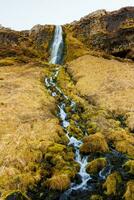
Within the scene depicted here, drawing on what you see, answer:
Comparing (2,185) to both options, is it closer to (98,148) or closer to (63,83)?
(98,148)

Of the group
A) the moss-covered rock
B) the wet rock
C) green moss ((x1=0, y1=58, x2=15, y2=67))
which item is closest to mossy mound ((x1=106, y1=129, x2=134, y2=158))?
the wet rock

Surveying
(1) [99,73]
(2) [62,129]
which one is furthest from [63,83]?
(2) [62,129]

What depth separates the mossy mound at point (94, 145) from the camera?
1502 inches

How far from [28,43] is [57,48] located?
11.3 metres

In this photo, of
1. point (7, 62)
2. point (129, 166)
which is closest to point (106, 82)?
point (7, 62)

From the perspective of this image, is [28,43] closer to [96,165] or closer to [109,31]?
[109,31]

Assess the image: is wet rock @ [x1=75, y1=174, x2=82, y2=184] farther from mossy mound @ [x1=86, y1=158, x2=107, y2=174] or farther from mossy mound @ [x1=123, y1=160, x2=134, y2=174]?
mossy mound @ [x1=123, y1=160, x2=134, y2=174]

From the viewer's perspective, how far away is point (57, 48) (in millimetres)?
107438

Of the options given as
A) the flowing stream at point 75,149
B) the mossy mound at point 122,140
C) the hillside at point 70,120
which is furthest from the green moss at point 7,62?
the mossy mound at point 122,140

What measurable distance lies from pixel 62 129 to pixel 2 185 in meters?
14.6

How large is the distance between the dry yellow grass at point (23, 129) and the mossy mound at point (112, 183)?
232 inches

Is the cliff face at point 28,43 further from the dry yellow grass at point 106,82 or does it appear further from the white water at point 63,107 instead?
the dry yellow grass at point 106,82

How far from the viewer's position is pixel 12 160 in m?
35.7

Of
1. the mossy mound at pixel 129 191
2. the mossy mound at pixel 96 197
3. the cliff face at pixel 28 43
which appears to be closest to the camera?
the mossy mound at pixel 129 191
